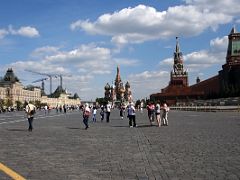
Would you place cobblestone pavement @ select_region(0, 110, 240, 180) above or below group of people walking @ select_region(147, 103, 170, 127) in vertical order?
below

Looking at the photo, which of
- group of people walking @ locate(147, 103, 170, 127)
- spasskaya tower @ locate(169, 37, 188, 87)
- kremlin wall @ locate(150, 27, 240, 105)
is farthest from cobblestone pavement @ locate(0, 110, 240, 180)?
spasskaya tower @ locate(169, 37, 188, 87)

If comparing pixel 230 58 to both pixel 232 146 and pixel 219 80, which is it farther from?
pixel 232 146

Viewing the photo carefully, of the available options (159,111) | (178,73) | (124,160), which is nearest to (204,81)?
(178,73)

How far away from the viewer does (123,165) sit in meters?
10.1

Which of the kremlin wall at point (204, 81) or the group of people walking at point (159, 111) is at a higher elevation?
the kremlin wall at point (204, 81)

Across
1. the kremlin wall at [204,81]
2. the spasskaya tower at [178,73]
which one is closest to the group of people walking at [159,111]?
the kremlin wall at [204,81]

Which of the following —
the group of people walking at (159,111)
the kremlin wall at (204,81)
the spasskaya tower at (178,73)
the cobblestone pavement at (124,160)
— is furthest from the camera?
the spasskaya tower at (178,73)

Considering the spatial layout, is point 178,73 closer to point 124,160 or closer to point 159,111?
point 159,111

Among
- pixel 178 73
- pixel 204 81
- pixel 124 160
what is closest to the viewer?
pixel 124 160

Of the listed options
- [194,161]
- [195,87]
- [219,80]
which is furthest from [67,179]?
[195,87]

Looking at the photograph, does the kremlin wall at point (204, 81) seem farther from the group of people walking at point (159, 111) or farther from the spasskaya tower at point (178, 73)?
the group of people walking at point (159, 111)

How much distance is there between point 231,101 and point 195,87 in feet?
244

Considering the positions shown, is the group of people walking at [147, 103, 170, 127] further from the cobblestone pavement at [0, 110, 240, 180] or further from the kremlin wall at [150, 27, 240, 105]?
the kremlin wall at [150, 27, 240, 105]

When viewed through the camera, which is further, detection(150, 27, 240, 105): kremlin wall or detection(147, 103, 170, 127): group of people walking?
detection(150, 27, 240, 105): kremlin wall
